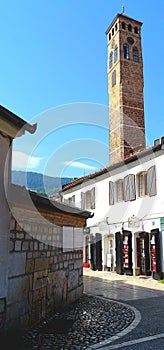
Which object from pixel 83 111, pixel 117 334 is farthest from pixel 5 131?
pixel 83 111

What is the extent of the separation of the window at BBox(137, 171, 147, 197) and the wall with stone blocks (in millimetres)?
7826

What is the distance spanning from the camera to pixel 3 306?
4.50 m

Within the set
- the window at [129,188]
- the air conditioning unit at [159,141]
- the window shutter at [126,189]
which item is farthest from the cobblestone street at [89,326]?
the window shutter at [126,189]

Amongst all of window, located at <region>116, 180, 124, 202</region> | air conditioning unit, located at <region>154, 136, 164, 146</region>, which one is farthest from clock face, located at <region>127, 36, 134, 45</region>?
air conditioning unit, located at <region>154, 136, 164, 146</region>

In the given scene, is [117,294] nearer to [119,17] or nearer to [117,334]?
[117,334]

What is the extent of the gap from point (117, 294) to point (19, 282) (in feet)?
18.3

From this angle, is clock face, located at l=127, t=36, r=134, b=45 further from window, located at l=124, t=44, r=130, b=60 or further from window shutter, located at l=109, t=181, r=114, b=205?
window shutter, located at l=109, t=181, r=114, b=205

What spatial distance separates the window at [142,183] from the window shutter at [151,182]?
441mm

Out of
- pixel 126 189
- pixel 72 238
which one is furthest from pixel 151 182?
pixel 72 238

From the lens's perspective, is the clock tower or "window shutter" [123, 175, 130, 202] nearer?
"window shutter" [123, 175, 130, 202]

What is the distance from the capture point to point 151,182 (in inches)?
569

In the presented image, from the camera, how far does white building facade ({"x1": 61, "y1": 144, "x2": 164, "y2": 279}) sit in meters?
14.1

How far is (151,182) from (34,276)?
9.70 m

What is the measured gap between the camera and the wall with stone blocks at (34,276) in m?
4.80
